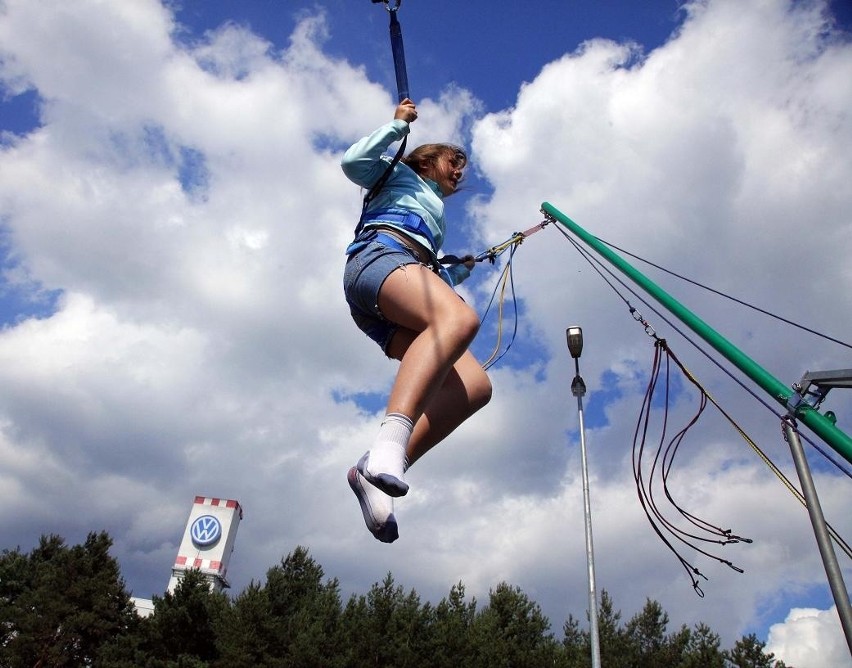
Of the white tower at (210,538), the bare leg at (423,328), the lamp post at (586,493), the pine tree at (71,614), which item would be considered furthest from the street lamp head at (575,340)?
the white tower at (210,538)

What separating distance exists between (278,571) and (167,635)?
4931mm

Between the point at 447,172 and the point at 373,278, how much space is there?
86 centimetres

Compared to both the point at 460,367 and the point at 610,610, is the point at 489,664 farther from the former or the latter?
the point at 460,367

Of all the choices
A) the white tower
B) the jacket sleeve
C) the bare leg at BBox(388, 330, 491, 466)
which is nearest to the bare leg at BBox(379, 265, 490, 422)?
the bare leg at BBox(388, 330, 491, 466)

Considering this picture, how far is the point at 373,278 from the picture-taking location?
2.18m

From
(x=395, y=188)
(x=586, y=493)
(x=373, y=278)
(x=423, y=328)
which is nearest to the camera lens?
(x=423, y=328)

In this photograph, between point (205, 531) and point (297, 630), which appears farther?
point (205, 531)

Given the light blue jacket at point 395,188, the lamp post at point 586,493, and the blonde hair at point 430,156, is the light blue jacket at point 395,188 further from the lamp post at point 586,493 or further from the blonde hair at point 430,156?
the lamp post at point 586,493

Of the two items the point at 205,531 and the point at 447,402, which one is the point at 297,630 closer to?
the point at 205,531

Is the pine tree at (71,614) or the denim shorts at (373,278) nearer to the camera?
the denim shorts at (373,278)

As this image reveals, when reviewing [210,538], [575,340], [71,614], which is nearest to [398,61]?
[575,340]

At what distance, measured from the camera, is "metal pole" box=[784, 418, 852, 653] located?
1.68m

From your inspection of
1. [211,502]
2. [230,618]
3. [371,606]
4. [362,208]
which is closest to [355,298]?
[362,208]

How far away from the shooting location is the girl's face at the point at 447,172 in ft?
9.15
